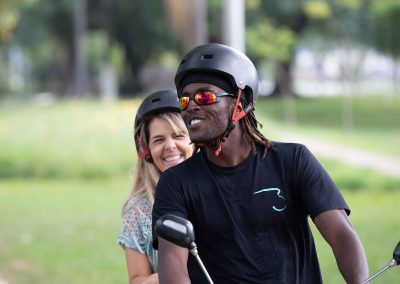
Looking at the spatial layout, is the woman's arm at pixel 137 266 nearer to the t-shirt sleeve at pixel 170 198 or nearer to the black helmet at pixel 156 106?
the black helmet at pixel 156 106

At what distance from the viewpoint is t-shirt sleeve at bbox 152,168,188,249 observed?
348cm

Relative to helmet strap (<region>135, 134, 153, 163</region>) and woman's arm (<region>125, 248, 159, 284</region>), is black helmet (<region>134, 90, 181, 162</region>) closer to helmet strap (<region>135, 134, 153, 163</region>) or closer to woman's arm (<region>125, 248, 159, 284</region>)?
helmet strap (<region>135, 134, 153, 163</region>)

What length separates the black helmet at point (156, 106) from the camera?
182 inches

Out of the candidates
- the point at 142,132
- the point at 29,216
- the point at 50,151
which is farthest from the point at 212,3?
the point at 142,132

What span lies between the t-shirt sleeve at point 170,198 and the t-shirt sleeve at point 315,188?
42cm

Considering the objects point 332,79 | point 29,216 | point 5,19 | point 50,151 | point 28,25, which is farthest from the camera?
point 332,79

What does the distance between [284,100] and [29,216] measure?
122 ft

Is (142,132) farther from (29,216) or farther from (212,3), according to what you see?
(212,3)

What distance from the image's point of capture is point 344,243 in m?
3.45

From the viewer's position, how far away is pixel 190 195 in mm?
3502

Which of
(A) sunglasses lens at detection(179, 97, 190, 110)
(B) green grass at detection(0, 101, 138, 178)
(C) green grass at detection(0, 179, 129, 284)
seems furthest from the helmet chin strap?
(B) green grass at detection(0, 101, 138, 178)

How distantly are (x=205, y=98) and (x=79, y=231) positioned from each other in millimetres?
9896

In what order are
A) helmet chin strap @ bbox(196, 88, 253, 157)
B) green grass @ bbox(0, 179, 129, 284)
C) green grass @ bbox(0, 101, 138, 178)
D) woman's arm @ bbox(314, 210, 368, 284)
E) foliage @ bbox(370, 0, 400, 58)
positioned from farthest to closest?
foliage @ bbox(370, 0, 400, 58), green grass @ bbox(0, 101, 138, 178), green grass @ bbox(0, 179, 129, 284), helmet chin strap @ bbox(196, 88, 253, 157), woman's arm @ bbox(314, 210, 368, 284)

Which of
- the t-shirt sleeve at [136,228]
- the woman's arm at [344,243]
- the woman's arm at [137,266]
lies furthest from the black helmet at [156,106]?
the woman's arm at [344,243]
